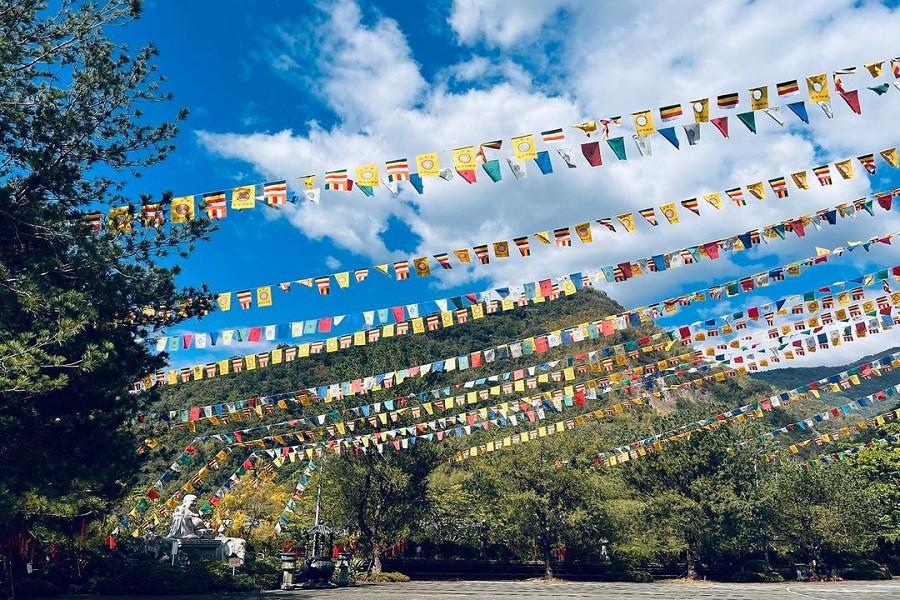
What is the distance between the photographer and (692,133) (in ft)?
39.0

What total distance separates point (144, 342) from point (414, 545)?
1081 inches

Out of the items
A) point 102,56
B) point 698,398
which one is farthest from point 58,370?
point 698,398

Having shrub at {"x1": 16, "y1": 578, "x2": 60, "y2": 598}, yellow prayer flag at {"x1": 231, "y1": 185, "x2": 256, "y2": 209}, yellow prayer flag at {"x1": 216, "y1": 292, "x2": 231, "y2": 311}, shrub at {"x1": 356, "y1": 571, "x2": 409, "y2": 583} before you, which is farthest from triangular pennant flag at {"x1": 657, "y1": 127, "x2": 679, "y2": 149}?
shrub at {"x1": 356, "y1": 571, "x2": 409, "y2": 583}

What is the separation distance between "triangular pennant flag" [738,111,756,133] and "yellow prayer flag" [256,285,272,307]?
12401 mm

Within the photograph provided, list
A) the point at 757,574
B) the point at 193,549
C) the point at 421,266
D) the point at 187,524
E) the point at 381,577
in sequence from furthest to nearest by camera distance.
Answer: the point at 757,574 < the point at 381,577 < the point at 187,524 < the point at 193,549 < the point at 421,266

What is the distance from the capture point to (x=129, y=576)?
21281 millimetres

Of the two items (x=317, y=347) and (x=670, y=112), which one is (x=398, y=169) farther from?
(x=317, y=347)

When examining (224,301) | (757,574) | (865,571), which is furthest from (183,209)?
(865,571)

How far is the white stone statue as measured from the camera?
27.9 metres

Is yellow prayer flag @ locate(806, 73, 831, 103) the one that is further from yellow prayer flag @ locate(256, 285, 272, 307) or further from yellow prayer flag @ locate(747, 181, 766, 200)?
yellow prayer flag @ locate(256, 285, 272, 307)

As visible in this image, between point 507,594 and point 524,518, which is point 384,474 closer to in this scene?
point 524,518

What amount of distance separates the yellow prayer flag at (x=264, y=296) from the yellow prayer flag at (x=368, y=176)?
5693 mm

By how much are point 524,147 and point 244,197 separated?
20.9 feet

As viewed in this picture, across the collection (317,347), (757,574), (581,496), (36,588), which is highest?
(317,347)
